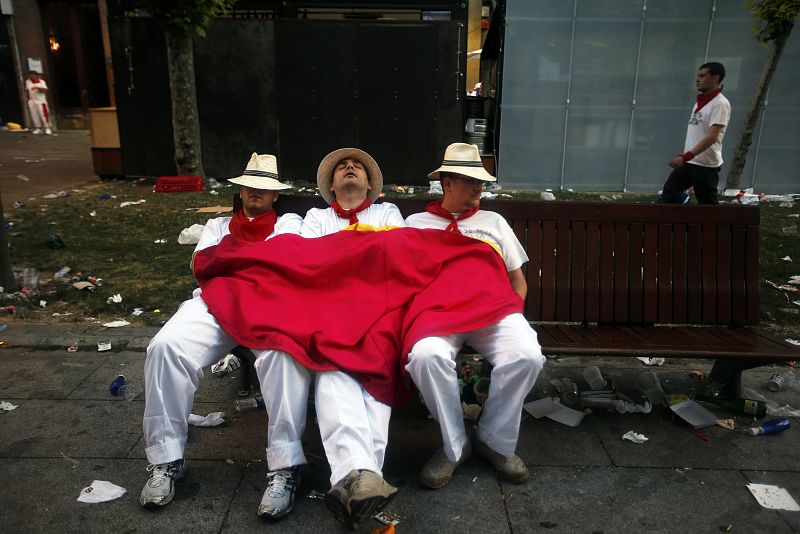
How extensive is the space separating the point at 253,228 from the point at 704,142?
173 inches

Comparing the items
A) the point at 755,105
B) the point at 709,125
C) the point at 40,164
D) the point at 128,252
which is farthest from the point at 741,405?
the point at 40,164

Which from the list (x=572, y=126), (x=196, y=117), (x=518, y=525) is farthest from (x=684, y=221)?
(x=196, y=117)

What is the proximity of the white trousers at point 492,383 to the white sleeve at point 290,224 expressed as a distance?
3.72 ft

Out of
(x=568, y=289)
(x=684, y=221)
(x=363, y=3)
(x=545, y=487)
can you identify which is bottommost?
(x=545, y=487)

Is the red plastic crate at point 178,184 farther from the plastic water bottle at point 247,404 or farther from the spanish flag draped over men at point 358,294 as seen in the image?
the plastic water bottle at point 247,404

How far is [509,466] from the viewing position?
2.73 m

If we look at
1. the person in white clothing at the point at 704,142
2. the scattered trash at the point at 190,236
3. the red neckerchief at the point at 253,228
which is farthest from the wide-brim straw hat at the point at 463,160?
the scattered trash at the point at 190,236

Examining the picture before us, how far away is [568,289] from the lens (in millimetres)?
3607

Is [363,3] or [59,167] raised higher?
[363,3]

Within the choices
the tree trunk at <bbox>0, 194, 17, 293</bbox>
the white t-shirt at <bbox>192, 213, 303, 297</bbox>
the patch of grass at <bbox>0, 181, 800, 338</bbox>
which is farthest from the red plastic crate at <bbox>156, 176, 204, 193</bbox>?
the white t-shirt at <bbox>192, 213, 303, 297</bbox>

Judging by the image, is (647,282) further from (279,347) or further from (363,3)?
(363,3)

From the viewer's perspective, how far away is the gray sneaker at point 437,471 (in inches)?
105

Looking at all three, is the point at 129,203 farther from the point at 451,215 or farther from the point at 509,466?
the point at 509,466

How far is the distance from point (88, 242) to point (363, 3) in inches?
302
